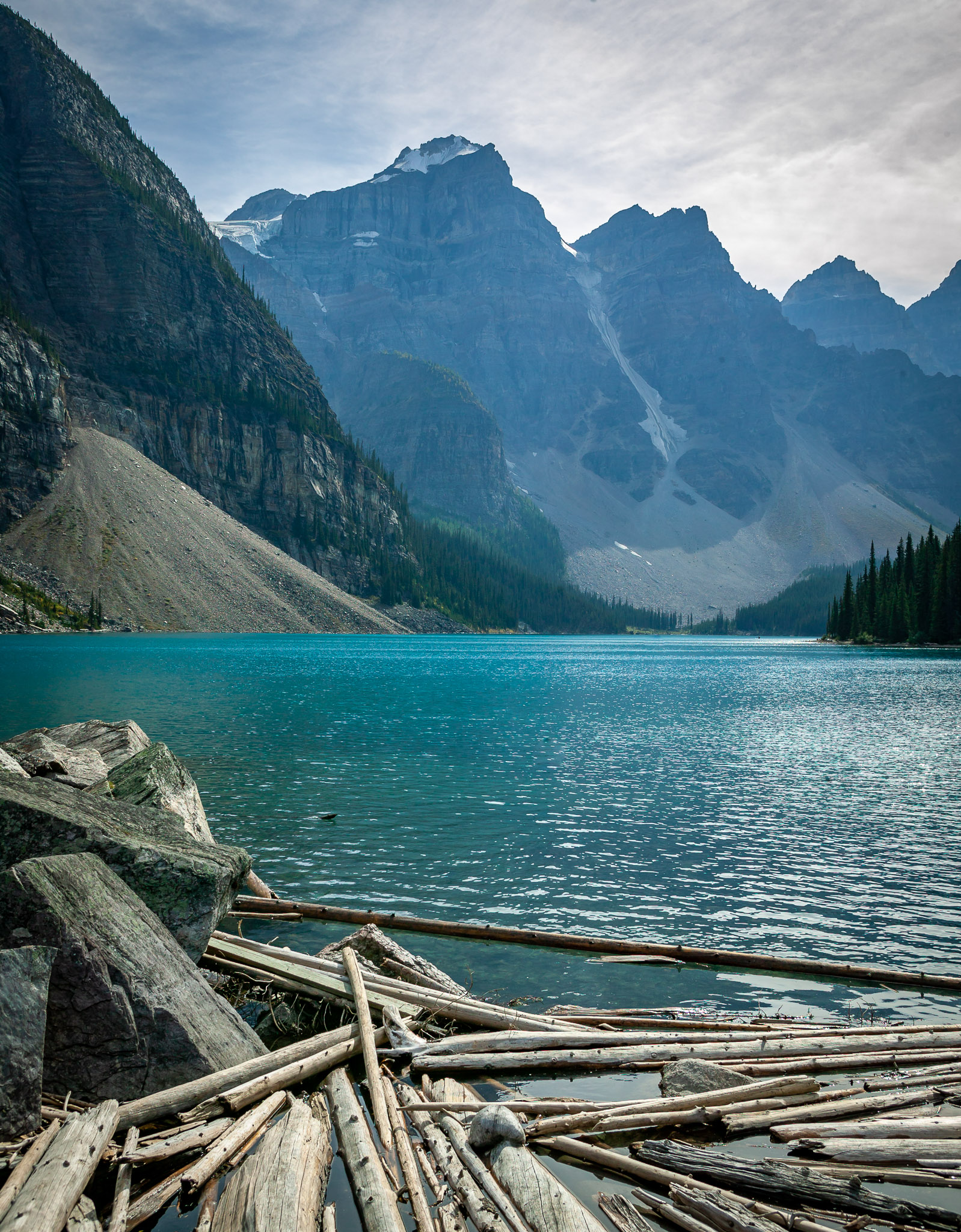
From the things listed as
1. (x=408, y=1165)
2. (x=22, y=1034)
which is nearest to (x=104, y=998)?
(x=22, y=1034)

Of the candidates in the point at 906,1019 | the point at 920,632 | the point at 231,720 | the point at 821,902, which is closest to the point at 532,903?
the point at 821,902

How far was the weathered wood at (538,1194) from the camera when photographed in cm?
593

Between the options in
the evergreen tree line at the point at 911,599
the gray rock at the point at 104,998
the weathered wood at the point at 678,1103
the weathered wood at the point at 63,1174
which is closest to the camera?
the weathered wood at the point at 63,1174

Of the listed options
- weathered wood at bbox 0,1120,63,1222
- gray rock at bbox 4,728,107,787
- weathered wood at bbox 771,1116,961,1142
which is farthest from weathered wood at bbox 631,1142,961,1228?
gray rock at bbox 4,728,107,787

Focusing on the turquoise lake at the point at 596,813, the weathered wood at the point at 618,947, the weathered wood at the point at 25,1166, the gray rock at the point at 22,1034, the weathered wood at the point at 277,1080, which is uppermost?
the gray rock at the point at 22,1034

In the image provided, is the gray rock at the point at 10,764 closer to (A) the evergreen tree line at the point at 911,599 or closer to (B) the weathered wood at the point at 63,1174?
(B) the weathered wood at the point at 63,1174

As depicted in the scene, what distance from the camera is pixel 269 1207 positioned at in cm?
613

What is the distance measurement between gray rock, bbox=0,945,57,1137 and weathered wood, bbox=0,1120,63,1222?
0.21 metres

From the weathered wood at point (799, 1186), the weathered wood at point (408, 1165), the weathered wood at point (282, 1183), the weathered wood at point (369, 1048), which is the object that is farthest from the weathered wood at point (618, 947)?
the weathered wood at point (799, 1186)

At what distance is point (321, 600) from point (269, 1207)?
186517 mm

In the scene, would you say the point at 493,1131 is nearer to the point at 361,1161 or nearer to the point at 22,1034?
the point at 361,1161

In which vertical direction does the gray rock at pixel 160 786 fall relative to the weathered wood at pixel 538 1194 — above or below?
above

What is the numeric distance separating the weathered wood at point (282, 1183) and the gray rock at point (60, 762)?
27.4 ft

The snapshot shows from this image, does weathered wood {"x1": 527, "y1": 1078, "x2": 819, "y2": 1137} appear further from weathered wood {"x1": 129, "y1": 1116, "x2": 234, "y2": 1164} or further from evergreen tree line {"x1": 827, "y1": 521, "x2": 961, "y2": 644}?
evergreen tree line {"x1": 827, "y1": 521, "x2": 961, "y2": 644}
